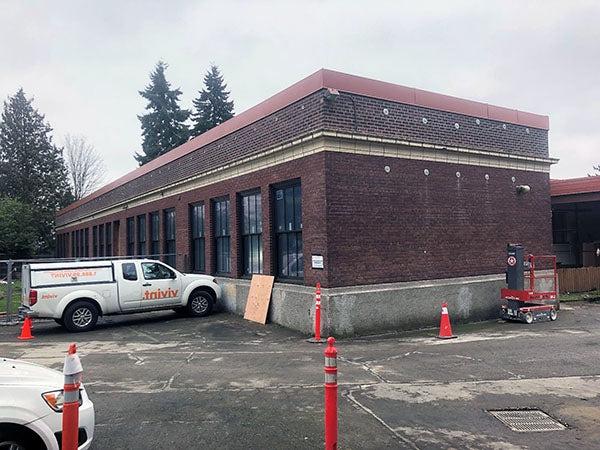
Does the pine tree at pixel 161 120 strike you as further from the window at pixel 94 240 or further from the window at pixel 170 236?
the window at pixel 170 236

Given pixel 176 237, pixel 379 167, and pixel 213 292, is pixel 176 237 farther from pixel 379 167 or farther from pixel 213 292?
pixel 379 167

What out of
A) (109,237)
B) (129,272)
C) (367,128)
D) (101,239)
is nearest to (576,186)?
(367,128)

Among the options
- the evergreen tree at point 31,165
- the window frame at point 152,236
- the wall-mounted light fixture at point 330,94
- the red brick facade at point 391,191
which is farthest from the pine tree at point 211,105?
the wall-mounted light fixture at point 330,94

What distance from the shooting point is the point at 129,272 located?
14172 millimetres

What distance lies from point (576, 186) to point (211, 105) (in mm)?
39477

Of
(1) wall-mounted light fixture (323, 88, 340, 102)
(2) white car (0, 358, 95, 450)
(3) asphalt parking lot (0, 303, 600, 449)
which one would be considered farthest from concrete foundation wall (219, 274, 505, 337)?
(2) white car (0, 358, 95, 450)

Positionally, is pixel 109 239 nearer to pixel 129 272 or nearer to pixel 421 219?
pixel 129 272

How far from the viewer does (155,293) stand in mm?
14438

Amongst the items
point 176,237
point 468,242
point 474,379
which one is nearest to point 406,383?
point 474,379

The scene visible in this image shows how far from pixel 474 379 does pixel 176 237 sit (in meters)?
14.7

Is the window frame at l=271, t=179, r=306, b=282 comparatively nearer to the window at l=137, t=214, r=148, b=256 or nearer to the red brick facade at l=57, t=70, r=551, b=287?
the red brick facade at l=57, t=70, r=551, b=287

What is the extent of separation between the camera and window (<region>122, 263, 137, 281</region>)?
46.2ft

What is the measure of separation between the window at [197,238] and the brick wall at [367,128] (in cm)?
149

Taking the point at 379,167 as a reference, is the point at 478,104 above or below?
above
